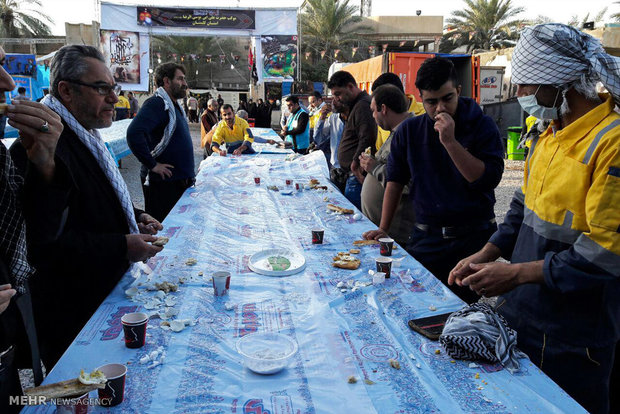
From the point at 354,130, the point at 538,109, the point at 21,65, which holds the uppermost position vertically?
the point at 21,65

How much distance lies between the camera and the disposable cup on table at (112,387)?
1230 millimetres

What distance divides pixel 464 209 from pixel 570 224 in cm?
104

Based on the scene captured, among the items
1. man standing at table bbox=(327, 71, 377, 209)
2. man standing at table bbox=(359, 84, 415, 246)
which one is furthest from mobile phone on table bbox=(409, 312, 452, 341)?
man standing at table bbox=(327, 71, 377, 209)

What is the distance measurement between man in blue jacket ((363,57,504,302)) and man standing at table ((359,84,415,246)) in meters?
0.71

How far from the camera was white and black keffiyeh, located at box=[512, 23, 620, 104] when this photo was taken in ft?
4.96

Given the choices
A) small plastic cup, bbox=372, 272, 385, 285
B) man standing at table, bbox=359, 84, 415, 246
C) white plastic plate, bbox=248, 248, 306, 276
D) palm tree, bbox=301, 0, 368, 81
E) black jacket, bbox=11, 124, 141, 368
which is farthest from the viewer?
palm tree, bbox=301, 0, 368, 81

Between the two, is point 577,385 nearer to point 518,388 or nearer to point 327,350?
point 518,388

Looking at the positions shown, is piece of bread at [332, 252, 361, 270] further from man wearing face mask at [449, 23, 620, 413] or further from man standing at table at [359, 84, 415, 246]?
man standing at table at [359, 84, 415, 246]

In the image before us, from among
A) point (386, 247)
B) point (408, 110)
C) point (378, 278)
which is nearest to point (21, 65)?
point (408, 110)

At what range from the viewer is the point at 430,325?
1.71 metres

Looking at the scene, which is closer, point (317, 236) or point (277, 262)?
point (277, 262)

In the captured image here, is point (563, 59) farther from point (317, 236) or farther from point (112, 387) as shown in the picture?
point (112, 387)

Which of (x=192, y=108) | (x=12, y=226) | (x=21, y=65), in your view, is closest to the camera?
(x=12, y=226)

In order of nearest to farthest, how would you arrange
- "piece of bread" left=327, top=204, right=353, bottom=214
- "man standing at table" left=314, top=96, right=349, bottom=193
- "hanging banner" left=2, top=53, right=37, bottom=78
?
"piece of bread" left=327, top=204, right=353, bottom=214, "man standing at table" left=314, top=96, right=349, bottom=193, "hanging banner" left=2, top=53, right=37, bottom=78
